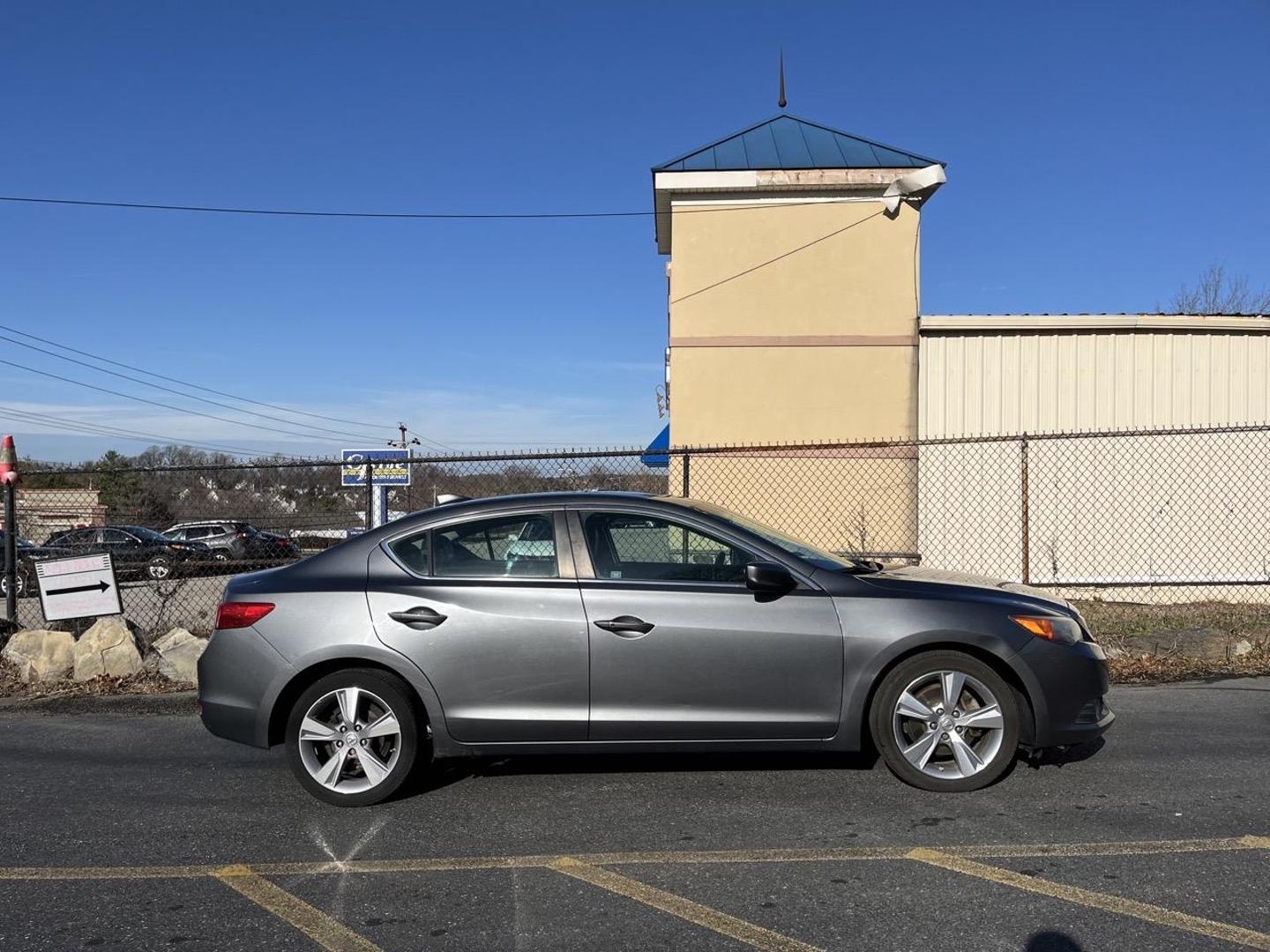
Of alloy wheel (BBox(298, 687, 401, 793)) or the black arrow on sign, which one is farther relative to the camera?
the black arrow on sign

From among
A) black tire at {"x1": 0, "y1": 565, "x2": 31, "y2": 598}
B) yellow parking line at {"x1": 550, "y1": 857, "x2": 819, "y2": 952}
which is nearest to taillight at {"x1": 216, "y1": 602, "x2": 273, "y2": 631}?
yellow parking line at {"x1": 550, "y1": 857, "x2": 819, "y2": 952}

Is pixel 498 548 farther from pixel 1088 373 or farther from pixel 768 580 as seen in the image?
pixel 1088 373

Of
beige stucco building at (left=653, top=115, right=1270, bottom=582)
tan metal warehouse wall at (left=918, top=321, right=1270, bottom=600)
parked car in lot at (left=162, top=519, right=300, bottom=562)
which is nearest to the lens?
parked car in lot at (left=162, top=519, right=300, bottom=562)

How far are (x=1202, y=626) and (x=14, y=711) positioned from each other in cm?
971

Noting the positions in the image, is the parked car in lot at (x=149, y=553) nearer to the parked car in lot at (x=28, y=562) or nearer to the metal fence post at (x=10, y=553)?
the parked car in lot at (x=28, y=562)

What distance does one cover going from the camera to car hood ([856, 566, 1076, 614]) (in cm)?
531

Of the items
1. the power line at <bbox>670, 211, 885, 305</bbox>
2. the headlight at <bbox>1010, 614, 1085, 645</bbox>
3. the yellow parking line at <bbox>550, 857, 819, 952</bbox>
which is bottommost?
the yellow parking line at <bbox>550, 857, 819, 952</bbox>

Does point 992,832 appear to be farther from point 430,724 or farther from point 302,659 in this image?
point 302,659

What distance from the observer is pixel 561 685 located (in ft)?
17.0

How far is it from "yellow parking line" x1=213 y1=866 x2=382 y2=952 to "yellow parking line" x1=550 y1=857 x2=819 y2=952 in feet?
3.02

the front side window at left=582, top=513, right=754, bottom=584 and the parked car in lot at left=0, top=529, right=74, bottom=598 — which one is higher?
the front side window at left=582, top=513, right=754, bottom=584

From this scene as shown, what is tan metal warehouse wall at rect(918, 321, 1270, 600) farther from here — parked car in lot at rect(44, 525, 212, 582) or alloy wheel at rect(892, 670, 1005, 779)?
parked car in lot at rect(44, 525, 212, 582)

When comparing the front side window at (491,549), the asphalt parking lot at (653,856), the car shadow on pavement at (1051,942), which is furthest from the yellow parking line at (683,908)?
the front side window at (491,549)

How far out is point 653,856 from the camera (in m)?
4.45
